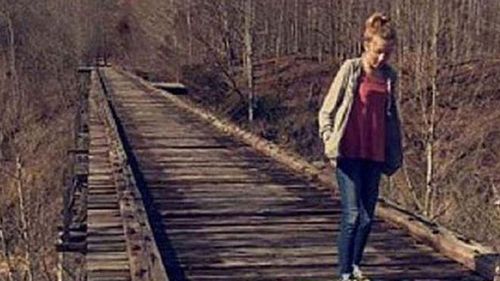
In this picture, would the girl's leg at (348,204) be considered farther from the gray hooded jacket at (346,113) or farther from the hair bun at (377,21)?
the hair bun at (377,21)

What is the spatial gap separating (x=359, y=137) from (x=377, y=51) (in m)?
0.55

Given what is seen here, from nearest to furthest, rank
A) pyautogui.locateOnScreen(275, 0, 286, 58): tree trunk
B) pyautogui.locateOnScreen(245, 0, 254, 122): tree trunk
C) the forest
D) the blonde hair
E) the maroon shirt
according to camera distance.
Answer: the blonde hair, the maroon shirt, the forest, pyautogui.locateOnScreen(245, 0, 254, 122): tree trunk, pyautogui.locateOnScreen(275, 0, 286, 58): tree trunk

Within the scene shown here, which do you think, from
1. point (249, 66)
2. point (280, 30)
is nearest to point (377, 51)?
point (249, 66)

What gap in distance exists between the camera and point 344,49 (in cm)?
4319

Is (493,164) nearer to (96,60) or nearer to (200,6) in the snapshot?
(200,6)

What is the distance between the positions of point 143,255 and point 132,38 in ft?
171

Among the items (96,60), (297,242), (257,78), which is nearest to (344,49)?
(257,78)

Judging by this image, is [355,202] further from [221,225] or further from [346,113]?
[221,225]

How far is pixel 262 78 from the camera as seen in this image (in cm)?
4128

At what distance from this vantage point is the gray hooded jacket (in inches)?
233

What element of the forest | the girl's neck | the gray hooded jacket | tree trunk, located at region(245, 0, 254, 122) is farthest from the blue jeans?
tree trunk, located at region(245, 0, 254, 122)

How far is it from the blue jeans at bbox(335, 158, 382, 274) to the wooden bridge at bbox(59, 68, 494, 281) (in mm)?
321

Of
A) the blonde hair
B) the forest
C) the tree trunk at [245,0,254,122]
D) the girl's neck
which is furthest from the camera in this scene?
the tree trunk at [245,0,254,122]

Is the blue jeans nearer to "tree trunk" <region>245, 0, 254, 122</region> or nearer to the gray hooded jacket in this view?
the gray hooded jacket
